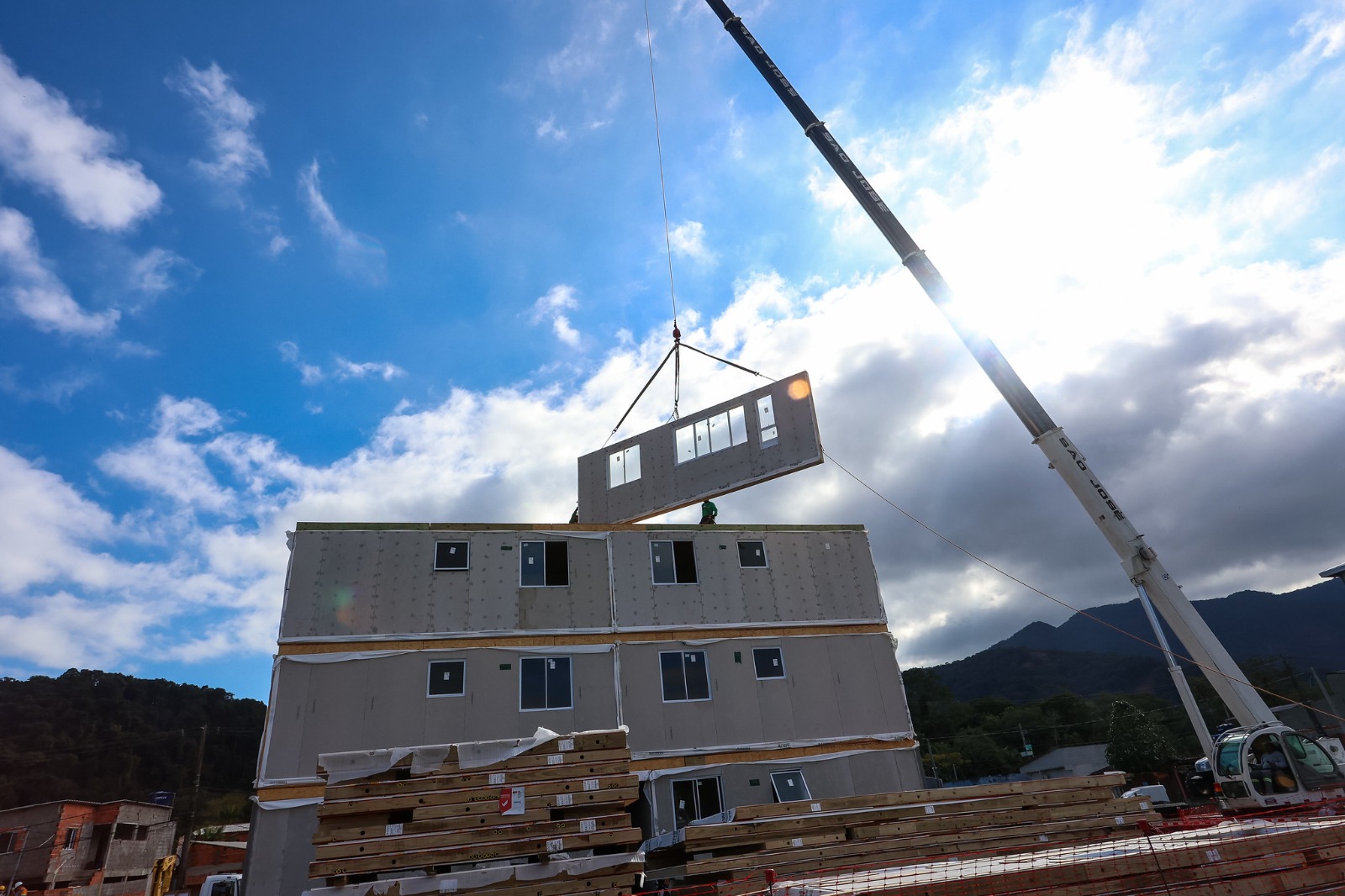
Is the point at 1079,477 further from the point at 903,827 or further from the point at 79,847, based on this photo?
the point at 79,847

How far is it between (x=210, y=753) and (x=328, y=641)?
69.3 metres

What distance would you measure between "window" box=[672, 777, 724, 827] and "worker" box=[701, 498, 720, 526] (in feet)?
22.5

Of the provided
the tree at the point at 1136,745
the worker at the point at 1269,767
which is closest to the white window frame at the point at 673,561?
the worker at the point at 1269,767

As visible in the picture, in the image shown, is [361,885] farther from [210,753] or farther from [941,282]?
[210,753]

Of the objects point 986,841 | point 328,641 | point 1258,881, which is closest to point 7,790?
point 328,641

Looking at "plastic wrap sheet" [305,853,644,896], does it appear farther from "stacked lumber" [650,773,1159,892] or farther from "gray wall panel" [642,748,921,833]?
"gray wall panel" [642,748,921,833]

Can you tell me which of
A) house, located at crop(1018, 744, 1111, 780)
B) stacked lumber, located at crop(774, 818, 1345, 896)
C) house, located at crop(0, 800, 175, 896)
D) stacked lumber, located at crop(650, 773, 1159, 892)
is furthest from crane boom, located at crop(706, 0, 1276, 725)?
house, located at crop(1018, 744, 1111, 780)

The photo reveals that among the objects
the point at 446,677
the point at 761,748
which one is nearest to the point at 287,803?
the point at 446,677

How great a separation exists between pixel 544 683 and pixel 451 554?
4106 mm

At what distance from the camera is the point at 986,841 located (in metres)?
12.2

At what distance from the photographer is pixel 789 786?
1839cm

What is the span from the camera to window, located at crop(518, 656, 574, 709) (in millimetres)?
17953

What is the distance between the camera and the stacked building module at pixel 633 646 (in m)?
17.1

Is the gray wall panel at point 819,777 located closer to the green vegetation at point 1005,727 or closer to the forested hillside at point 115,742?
the forested hillside at point 115,742
